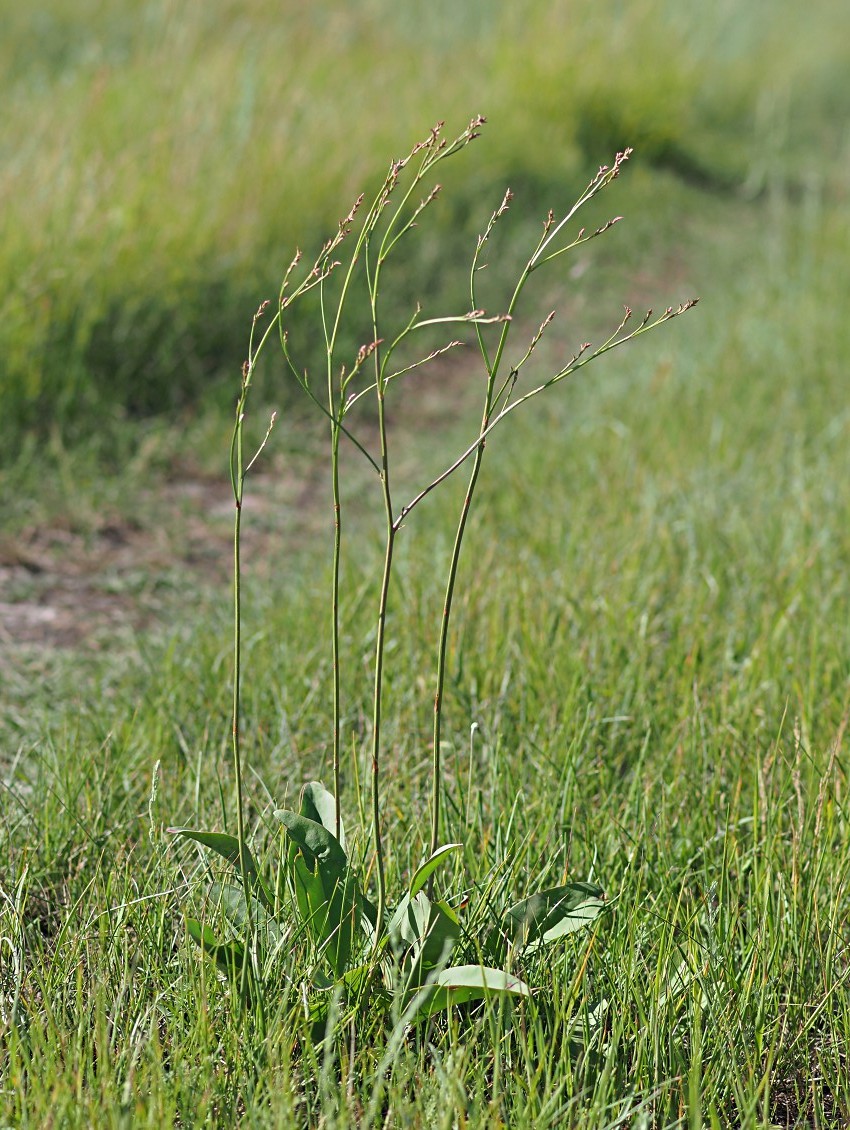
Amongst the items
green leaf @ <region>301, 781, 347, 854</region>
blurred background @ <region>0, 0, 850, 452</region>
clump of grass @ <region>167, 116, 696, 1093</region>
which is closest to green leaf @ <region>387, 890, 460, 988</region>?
clump of grass @ <region>167, 116, 696, 1093</region>

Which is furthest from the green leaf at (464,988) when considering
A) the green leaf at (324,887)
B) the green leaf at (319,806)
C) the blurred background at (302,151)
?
the blurred background at (302,151)

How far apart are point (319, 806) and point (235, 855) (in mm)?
116

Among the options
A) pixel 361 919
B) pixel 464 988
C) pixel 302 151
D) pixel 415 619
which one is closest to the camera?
pixel 464 988

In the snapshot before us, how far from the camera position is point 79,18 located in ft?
24.2

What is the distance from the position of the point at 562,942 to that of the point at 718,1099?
24 centimetres

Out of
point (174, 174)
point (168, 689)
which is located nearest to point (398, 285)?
point (174, 174)

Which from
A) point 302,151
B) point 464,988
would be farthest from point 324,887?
point 302,151

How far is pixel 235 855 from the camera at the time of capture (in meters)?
1.36

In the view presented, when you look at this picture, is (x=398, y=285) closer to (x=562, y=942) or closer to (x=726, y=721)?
(x=726, y=721)

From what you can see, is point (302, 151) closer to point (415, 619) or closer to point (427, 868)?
point (415, 619)

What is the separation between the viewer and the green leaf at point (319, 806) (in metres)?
1.40

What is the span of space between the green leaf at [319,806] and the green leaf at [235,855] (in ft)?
0.28

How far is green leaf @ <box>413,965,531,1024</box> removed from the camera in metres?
1.20

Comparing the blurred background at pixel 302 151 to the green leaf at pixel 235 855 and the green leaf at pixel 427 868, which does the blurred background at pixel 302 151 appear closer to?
the green leaf at pixel 235 855
